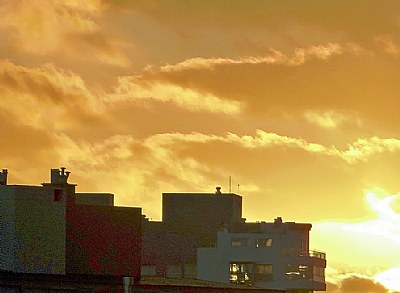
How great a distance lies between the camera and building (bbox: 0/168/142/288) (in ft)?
344

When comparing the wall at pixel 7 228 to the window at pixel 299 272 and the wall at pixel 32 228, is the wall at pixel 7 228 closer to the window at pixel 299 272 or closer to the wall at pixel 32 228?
the wall at pixel 32 228

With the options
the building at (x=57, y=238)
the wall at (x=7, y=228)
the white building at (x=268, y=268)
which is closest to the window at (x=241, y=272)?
the white building at (x=268, y=268)

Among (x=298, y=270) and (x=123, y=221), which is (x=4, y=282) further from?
(x=298, y=270)

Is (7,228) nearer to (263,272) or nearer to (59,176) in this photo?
(59,176)

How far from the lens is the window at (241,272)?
194 metres

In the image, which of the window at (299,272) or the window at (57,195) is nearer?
the window at (57,195)

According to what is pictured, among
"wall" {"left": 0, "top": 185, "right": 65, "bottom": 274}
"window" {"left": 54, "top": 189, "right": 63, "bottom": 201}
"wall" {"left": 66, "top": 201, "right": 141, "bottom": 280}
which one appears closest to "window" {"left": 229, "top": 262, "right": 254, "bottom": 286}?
"wall" {"left": 66, "top": 201, "right": 141, "bottom": 280}

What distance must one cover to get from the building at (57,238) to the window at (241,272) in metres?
80.9

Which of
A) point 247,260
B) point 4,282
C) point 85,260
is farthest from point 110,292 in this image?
point 247,260

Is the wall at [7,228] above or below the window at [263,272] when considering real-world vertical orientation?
below

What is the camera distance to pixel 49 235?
106938 mm

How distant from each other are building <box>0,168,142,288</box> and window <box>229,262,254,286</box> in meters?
80.9

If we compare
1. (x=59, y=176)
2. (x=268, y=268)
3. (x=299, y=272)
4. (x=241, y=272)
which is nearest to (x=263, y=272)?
(x=268, y=268)

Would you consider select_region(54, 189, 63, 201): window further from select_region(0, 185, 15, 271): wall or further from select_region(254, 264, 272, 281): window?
select_region(254, 264, 272, 281): window
